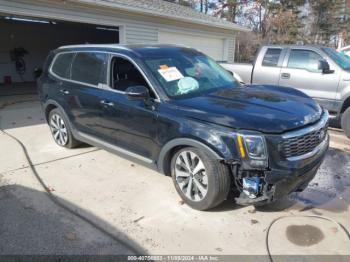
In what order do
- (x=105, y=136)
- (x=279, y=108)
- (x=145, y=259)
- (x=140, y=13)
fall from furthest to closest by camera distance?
(x=140, y=13)
(x=105, y=136)
(x=279, y=108)
(x=145, y=259)

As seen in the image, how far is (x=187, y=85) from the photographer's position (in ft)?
12.8

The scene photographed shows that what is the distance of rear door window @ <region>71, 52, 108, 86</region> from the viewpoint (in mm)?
4461

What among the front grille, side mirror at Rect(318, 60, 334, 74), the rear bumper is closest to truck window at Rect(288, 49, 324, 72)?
side mirror at Rect(318, 60, 334, 74)

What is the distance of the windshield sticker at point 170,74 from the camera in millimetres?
3879

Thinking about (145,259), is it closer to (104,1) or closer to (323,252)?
(323,252)

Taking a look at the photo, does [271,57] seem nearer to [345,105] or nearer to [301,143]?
[345,105]

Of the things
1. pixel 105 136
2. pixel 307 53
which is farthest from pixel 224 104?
pixel 307 53

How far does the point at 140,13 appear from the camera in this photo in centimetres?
1059

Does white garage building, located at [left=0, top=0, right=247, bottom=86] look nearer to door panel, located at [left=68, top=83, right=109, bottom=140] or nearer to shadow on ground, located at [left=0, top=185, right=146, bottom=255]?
door panel, located at [left=68, top=83, right=109, bottom=140]

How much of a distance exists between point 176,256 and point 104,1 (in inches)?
329

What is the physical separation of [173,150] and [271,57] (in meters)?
5.13

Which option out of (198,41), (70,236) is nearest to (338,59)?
(70,236)

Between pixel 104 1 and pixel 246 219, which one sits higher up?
pixel 104 1

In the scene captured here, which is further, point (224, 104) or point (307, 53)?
point (307, 53)
